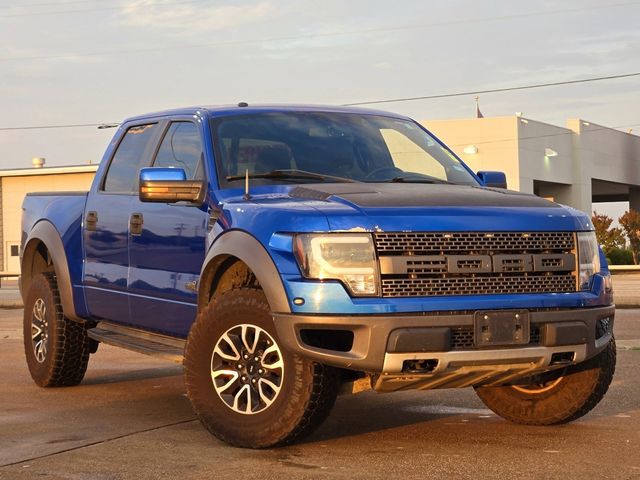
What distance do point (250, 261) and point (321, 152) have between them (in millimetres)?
1405

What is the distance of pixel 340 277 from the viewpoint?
5957 mm

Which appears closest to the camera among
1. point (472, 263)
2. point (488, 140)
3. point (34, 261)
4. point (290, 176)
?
point (472, 263)

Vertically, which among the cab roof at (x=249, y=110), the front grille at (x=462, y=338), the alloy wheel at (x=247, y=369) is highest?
the cab roof at (x=249, y=110)

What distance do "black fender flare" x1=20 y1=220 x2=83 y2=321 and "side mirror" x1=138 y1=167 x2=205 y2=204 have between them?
6.69ft

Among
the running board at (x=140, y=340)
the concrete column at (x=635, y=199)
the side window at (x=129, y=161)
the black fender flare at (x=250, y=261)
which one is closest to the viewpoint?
the black fender flare at (x=250, y=261)

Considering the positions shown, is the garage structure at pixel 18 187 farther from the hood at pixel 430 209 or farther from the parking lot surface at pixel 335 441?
the hood at pixel 430 209

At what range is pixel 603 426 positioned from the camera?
7.08m

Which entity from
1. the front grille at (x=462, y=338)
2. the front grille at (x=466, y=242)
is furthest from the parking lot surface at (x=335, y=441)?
the front grille at (x=466, y=242)

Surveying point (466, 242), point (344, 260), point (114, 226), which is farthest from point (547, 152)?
point (344, 260)

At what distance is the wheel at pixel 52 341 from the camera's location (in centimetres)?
905

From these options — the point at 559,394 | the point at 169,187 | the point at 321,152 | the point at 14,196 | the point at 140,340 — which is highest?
the point at 14,196

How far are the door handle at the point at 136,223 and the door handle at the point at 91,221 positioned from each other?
2.32 ft

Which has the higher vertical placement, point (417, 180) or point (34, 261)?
point (417, 180)

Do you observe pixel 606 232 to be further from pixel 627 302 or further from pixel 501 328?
pixel 501 328
